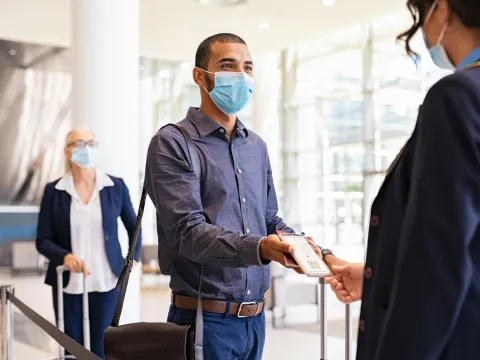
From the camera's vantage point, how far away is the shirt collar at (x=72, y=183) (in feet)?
16.9

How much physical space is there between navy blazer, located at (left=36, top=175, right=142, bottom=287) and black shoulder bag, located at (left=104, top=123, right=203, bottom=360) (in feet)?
7.56

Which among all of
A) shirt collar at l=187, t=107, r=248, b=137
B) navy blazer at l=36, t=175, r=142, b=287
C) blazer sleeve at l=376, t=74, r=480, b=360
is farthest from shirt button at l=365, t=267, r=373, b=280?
navy blazer at l=36, t=175, r=142, b=287

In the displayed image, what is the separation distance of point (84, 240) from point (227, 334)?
2760 millimetres

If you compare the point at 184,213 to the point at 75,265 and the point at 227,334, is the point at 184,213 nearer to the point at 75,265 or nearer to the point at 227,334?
the point at 227,334

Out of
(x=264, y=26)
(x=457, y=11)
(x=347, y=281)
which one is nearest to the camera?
(x=457, y=11)

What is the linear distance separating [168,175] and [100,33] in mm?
5046

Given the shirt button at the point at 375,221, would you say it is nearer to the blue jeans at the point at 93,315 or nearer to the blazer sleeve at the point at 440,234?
the blazer sleeve at the point at 440,234

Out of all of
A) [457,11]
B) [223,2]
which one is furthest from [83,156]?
[223,2]

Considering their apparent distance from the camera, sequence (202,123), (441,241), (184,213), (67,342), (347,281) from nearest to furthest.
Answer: (441,241), (347,281), (184,213), (202,123), (67,342)

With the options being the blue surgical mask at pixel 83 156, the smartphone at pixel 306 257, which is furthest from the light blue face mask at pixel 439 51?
the blue surgical mask at pixel 83 156

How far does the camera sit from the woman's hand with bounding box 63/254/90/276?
4.70 meters

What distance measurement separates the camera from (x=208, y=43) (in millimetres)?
2852

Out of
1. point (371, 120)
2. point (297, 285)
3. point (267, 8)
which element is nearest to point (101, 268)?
point (297, 285)

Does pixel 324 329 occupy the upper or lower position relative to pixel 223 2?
lower
